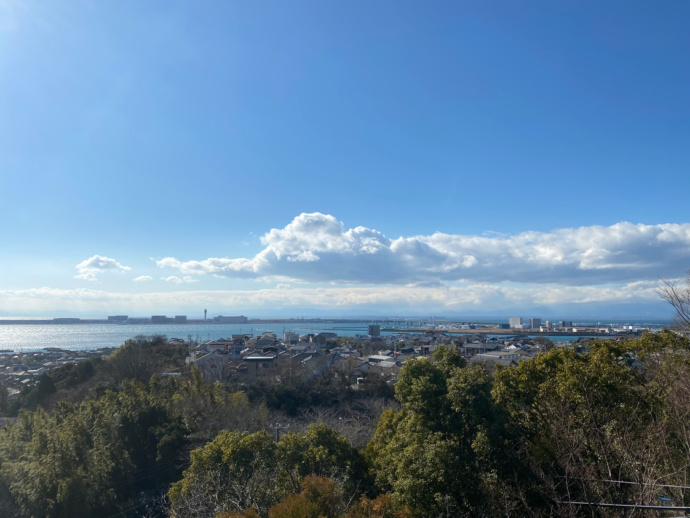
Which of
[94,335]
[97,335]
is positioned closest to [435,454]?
[97,335]

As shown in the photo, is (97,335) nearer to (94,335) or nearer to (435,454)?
(94,335)

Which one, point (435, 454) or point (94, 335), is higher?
point (435, 454)

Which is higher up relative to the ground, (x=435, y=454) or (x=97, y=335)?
(x=435, y=454)

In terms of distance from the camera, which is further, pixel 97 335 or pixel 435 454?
pixel 97 335

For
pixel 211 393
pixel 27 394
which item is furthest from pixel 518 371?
pixel 27 394

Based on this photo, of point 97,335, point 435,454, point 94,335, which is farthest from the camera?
point 94,335

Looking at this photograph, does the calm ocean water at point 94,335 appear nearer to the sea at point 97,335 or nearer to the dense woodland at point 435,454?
the sea at point 97,335

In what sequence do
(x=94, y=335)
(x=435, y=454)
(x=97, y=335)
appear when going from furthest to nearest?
(x=94, y=335)
(x=97, y=335)
(x=435, y=454)

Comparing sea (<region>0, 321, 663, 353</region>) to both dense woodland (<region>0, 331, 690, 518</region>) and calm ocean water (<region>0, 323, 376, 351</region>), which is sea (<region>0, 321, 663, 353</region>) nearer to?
calm ocean water (<region>0, 323, 376, 351</region>)
